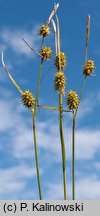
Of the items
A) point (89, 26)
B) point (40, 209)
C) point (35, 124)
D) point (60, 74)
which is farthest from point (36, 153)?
point (89, 26)

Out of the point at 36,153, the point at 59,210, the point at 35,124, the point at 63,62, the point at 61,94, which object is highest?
the point at 63,62

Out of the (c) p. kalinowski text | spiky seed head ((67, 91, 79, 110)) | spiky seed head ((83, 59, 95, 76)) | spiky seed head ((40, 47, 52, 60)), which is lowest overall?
the (c) p. kalinowski text

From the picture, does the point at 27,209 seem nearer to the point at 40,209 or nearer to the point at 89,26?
the point at 40,209

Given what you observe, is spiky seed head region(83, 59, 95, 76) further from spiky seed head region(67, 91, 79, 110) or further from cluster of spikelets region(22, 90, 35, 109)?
cluster of spikelets region(22, 90, 35, 109)

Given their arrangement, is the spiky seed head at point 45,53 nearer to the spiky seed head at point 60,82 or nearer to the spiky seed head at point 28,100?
the spiky seed head at point 60,82

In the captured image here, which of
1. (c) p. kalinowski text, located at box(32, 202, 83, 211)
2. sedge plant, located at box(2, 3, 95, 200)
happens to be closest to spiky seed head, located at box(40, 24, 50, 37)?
sedge plant, located at box(2, 3, 95, 200)
